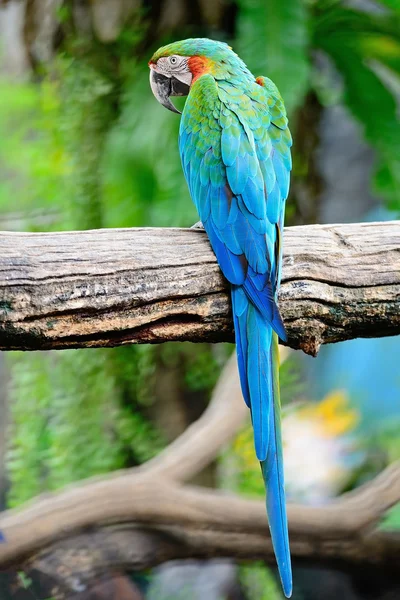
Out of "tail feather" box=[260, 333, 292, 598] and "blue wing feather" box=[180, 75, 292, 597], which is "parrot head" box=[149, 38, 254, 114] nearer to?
"blue wing feather" box=[180, 75, 292, 597]

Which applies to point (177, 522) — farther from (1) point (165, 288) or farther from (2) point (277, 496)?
(1) point (165, 288)

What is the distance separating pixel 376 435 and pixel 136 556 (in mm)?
1420

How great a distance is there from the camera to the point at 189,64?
4.16 ft

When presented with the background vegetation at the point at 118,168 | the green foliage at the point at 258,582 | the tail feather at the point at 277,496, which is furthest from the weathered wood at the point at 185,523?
the tail feather at the point at 277,496

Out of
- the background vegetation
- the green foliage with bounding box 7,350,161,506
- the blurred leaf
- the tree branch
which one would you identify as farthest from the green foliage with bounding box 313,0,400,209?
the green foliage with bounding box 7,350,161,506

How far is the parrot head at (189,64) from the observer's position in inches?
48.5

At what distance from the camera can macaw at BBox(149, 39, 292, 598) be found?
0.98 meters

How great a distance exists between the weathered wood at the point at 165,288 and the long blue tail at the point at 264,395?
1.3 inches

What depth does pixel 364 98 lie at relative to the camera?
233 cm

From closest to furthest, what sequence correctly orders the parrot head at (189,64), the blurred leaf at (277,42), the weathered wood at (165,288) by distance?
the weathered wood at (165,288) < the parrot head at (189,64) < the blurred leaf at (277,42)

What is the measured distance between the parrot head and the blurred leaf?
2.09 feet

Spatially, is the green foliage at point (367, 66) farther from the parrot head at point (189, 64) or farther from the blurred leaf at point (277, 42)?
the parrot head at point (189, 64)

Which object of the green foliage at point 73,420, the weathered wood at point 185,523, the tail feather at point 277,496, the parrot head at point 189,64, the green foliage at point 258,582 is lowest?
the green foliage at point 258,582

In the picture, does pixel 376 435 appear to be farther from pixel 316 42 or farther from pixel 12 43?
pixel 12 43
